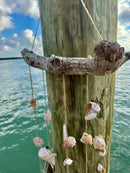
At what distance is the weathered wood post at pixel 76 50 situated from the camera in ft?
2.42

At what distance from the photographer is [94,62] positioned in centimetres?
61

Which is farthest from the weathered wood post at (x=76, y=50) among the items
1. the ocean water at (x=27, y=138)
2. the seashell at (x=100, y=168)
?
the ocean water at (x=27, y=138)

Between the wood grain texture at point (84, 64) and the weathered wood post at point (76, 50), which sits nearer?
the wood grain texture at point (84, 64)

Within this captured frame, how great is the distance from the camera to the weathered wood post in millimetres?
737

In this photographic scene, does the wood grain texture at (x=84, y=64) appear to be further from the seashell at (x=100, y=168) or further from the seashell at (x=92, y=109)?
the seashell at (x=100, y=168)

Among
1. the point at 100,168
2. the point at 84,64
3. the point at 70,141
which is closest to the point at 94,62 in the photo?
the point at 84,64

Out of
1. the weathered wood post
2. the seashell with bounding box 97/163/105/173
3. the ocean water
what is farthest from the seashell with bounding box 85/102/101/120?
the ocean water

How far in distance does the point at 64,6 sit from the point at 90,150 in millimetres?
932

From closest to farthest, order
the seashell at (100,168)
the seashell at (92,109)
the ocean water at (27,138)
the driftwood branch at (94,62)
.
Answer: the driftwood branch at (94,62)
the seashell at (92,109)
the seashell at (100,168)
the ocean water at (27,138)

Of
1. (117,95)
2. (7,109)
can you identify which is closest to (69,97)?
(7,109)

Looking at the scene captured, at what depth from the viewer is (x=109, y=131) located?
102cm

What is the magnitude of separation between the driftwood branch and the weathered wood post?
116 mm

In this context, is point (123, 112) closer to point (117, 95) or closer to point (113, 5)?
point (117, 95)

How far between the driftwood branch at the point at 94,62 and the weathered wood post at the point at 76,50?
0.38ft
